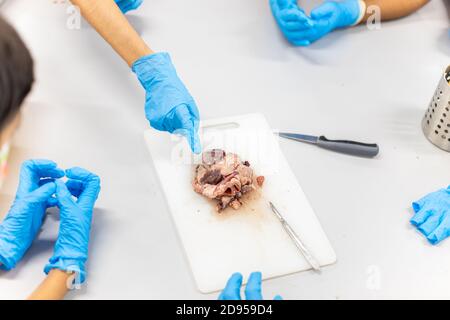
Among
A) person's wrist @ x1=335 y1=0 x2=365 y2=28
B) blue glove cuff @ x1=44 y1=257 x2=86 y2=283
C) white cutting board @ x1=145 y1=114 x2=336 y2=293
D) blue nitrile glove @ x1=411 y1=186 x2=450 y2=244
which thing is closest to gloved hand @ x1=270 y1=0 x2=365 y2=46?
person's wrist @ x1=335 y1=0 x2=365 y2=28

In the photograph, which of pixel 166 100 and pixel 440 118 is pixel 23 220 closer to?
pixel 166 100

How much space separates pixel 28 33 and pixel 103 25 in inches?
13.0

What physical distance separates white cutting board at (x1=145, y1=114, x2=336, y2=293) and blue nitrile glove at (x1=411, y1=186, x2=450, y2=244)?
0.75ft

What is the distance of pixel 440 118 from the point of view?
1.36 metres

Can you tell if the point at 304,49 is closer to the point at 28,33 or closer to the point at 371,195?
the point at 371,195

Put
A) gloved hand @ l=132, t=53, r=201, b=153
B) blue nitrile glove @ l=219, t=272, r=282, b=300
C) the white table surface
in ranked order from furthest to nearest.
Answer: gloved hand @ l=132, t=53, r=201, b=153 → the white table surface → blue nitrile glove @ l=219, t=272, r=282, b=300

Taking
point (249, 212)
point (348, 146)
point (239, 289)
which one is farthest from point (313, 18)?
point (239, 289)

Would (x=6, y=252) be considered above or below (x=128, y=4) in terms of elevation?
below

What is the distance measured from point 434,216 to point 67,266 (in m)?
0.82

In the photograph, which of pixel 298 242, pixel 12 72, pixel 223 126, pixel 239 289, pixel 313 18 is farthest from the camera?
pixel 313 18

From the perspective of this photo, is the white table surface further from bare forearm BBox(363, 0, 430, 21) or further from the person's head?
the person's head

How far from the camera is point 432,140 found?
1421 mm

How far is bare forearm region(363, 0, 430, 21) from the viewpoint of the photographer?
1734 millimetres

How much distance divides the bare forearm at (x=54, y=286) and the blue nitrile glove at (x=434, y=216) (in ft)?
2.55
